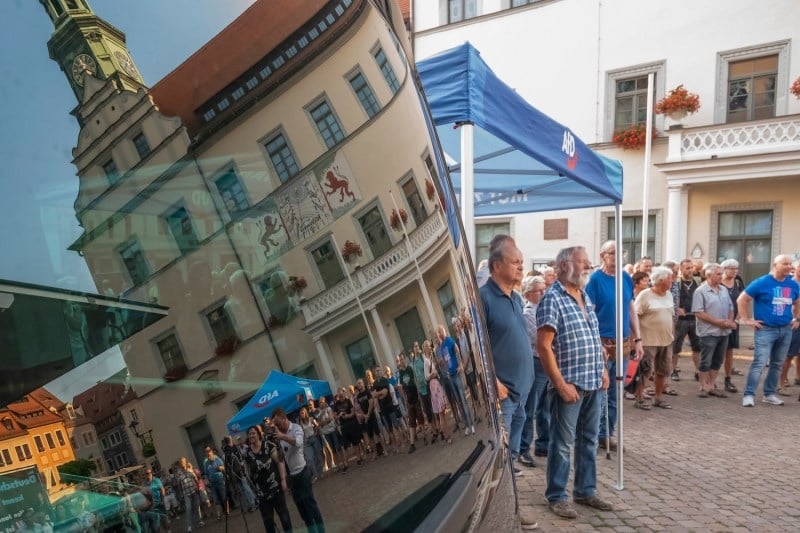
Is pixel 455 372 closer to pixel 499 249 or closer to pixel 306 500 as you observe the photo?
→ pixel 306 500

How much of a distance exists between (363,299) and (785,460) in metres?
5.25

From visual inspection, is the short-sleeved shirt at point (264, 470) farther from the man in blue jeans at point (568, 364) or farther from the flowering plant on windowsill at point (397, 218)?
the man in blue jeans at point (568, 364)

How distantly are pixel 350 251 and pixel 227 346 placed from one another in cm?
22

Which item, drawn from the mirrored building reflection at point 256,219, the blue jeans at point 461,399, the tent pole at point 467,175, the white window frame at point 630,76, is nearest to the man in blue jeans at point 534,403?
the tent pole at point 467,175

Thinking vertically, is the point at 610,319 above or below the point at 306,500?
above

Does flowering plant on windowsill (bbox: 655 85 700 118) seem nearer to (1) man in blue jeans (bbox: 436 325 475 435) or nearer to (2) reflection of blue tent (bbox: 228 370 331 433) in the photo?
(1) man in blue jeans (bbox: 436 325 475 435)

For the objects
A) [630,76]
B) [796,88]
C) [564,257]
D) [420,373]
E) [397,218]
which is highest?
[630,76]

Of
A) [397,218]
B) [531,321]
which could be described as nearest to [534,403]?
[531,321]

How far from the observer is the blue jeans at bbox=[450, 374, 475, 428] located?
37.1 inches

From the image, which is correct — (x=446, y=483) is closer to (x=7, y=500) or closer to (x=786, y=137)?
(x=7, y=500)

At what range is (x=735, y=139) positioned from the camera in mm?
12375

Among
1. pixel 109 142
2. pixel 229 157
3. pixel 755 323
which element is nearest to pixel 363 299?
pixel 229 157

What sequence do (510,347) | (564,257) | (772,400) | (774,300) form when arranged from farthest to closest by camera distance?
(772,400) < (774,300) < (564,257) < (510,347)

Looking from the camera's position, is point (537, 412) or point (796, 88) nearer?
point (537, 412)
